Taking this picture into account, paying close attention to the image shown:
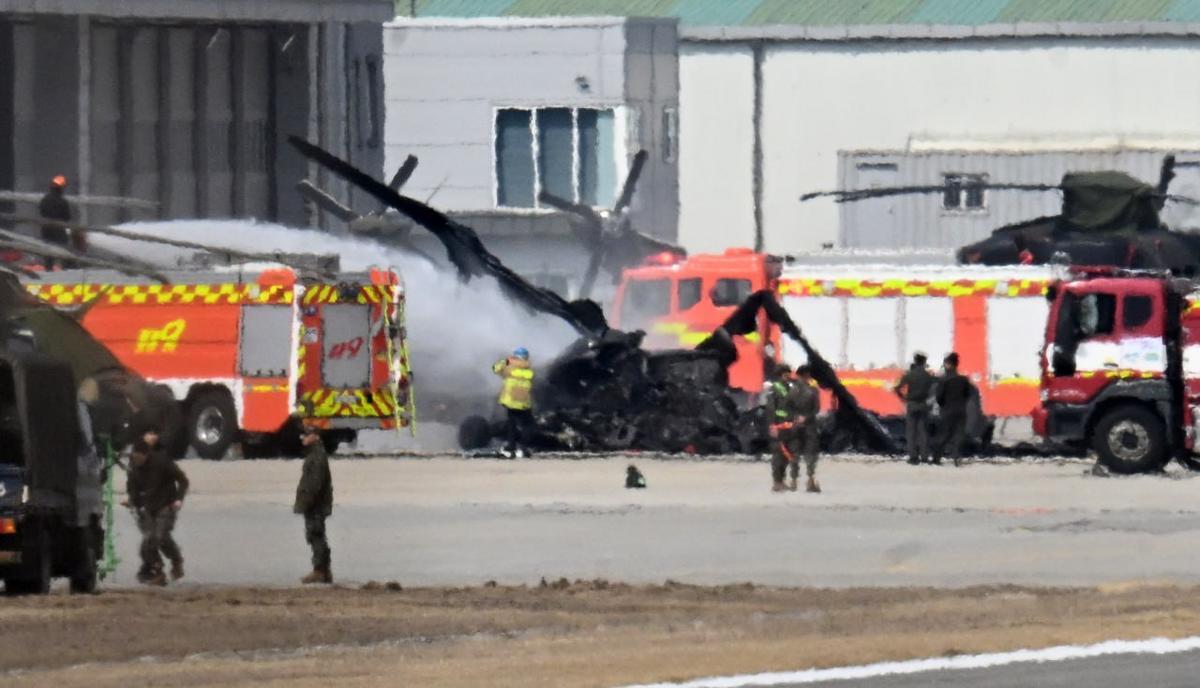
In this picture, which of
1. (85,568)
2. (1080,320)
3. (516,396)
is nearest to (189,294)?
(516,396)

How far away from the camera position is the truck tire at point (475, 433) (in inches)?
1660

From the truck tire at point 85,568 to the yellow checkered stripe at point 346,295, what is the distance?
17564 millimetres

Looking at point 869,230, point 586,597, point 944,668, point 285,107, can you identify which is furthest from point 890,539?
point 869,230

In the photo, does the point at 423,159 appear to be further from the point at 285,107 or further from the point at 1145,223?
the point at 1145,223

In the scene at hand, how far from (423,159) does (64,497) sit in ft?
124

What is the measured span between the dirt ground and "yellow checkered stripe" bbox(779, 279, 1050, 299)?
63.8 ft

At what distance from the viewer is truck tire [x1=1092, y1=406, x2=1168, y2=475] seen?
3725 cm

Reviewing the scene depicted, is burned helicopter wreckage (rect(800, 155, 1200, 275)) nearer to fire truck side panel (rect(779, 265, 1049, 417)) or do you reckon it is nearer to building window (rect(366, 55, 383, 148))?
fire truck side panel (rect(779, 265, 1049, 417))

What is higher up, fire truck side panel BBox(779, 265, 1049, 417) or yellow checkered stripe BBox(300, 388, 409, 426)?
fire truck side panel BBox(779, 265, 1049, 417)

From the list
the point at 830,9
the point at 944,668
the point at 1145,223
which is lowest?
the point at 944,668

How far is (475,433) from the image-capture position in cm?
4219

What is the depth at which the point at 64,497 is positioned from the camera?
22.5 metres

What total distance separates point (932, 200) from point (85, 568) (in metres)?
38.7

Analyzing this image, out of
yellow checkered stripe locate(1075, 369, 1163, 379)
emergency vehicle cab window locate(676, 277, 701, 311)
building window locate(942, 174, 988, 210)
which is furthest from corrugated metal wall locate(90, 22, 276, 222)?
yellow checkered stripe locate(1075, 369, 1163, 379)
